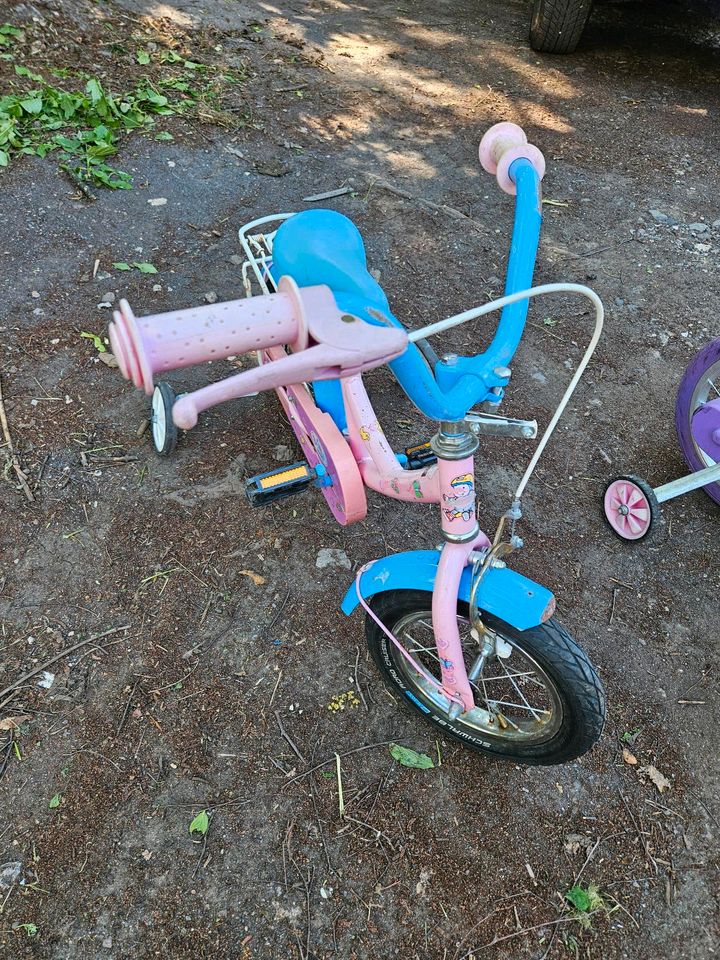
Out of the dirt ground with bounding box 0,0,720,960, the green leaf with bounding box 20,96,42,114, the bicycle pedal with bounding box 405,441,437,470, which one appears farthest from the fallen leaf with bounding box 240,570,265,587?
the green leaf with bounding box 20,96,42,114

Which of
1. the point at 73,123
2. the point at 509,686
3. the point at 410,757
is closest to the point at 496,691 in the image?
the point at 509,686

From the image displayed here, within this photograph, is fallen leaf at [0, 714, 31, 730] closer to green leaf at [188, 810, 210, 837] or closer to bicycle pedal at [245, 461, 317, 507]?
green leaf at [188, 810, 210, 837]

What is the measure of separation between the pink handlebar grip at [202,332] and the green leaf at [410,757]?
1473mm

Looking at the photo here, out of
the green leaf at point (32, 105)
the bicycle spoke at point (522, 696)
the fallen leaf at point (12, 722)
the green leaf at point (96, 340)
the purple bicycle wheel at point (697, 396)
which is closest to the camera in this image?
the bicycle spoke at point (522, 696)

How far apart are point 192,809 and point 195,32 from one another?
569 centimetres

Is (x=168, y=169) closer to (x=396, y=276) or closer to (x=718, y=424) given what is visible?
(x=396, y=276)

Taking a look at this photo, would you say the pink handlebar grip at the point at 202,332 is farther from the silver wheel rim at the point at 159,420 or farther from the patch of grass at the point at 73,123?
the patch of grass at the point at 73,123

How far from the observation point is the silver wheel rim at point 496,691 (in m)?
1.88

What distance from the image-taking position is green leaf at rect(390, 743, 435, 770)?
2105 mm

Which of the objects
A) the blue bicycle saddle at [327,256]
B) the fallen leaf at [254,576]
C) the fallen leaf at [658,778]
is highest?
the blue bicycle saddle at [327,256]

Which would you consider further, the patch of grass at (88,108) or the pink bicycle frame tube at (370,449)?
the patch of grass at (88,108)

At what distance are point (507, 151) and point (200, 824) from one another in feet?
6.46

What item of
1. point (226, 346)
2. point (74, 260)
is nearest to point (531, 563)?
point (226, 346)

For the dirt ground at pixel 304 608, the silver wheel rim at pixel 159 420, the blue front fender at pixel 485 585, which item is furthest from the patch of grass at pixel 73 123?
the blue front fender at pixel 485 585
